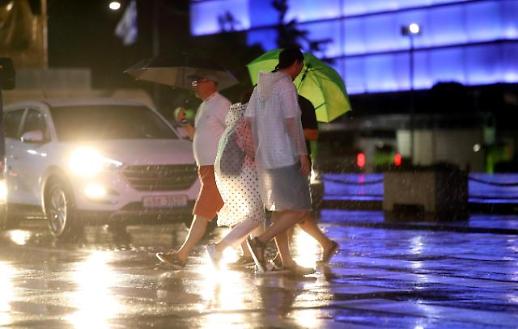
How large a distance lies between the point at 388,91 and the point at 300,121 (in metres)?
71.8

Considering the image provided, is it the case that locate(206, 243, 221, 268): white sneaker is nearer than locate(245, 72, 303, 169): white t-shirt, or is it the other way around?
locate(245, 72, 303, 169): white t-shirt

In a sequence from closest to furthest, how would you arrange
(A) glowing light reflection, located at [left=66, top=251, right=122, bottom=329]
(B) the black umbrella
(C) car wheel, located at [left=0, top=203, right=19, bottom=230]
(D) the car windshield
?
(A) glowing light reflection, located at [left=66, top=251, right=122, bottom=329]
(B) the black umbrella
(C) car wheel, located at [left=0, top=203, right=19, bottom=230]
(D) the car windshield

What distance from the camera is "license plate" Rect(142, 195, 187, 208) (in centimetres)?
1602

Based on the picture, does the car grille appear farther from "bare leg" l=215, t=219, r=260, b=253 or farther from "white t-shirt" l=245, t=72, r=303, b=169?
"white t-shirt" l=245, t=72, r=303, b=169

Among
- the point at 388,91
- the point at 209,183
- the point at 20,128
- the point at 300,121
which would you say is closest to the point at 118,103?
the point at 20,128

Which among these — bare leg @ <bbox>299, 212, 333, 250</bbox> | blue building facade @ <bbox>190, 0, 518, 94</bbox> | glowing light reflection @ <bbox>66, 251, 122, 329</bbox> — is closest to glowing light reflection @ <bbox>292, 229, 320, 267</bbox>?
bare leg @ <bbox>299, 212, 333, 250</bbox>

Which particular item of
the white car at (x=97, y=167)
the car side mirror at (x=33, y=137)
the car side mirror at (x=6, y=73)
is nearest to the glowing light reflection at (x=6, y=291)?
the white car at (x=97, y=167)

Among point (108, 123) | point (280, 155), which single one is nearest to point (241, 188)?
point (280, 155)

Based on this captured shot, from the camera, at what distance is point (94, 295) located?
32.3ft

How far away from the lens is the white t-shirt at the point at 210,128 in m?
12.2

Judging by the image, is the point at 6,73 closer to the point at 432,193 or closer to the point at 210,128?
the point at 210,128

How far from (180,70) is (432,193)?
25.4ft

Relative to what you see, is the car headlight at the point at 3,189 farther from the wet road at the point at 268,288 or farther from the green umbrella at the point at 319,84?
the green umbrella at the point at 319,84

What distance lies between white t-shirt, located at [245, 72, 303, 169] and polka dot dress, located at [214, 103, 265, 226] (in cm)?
33
